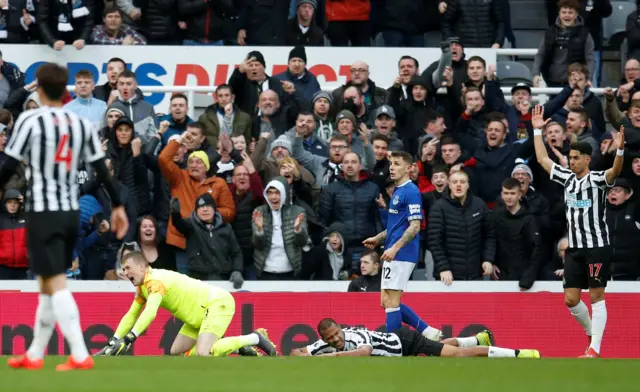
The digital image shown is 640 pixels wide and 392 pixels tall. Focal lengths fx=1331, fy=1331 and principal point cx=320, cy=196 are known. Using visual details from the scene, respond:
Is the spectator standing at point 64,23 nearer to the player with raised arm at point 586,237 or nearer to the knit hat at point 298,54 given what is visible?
the knit hat at point 298,54

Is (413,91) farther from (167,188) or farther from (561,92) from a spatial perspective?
(167,188)

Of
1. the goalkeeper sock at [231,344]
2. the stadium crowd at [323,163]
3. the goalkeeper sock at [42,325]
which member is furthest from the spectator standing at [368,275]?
the goalkeeper sock at [42,325]

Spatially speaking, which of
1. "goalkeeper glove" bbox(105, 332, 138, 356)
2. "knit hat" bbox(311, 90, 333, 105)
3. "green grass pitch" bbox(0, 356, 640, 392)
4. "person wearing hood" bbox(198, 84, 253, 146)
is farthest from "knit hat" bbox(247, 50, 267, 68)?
→ "green grass pitch" bbox(0, 356, 640, 392)

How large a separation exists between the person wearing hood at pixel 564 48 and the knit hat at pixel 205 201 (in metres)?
5.67

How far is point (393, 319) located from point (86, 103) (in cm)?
522

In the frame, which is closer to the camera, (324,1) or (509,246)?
(509,246)

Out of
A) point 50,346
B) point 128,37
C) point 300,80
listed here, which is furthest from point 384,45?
point 50,346

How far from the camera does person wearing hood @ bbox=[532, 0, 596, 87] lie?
19.2 metres

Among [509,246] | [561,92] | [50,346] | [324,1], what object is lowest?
[50,346]

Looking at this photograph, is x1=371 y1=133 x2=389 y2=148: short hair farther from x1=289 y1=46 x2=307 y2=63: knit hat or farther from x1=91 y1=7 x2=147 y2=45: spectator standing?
x1=91 y1=7 x2=147 y2=45: spectator standing

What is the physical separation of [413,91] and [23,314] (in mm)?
5936

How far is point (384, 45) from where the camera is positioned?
20344mm

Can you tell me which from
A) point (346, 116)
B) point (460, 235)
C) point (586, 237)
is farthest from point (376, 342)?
point (346, 116)

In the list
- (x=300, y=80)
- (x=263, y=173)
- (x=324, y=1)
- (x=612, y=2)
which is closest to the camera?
(x=263, y=173)
